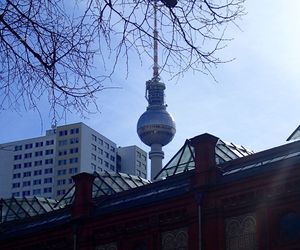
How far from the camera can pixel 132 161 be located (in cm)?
18000

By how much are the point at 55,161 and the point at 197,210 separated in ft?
439

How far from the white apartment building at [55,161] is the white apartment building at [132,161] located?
515 cm

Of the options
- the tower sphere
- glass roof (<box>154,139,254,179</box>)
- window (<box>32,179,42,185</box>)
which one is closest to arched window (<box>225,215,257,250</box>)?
glass roof (<box>154,139,254,179</box>)

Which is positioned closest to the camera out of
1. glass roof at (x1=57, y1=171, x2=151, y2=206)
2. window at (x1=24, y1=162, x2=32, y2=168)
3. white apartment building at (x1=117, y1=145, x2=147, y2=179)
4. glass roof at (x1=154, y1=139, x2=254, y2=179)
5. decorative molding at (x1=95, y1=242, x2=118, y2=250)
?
decorative molding at (x1=95, y1=242, x2=118, y2=250)

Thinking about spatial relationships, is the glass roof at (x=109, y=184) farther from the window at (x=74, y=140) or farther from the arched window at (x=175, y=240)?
the window at (x=74, y=140)

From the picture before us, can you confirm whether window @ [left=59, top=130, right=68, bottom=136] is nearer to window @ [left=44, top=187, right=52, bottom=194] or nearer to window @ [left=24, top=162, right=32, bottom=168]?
window @ [left=24, top=162, right=32, bottom=168]

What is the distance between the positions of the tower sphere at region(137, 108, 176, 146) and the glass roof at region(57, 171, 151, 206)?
11314 centimetres

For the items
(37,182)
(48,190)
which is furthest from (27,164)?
(48,190)

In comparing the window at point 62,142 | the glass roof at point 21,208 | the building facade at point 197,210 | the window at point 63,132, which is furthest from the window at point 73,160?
the building facade at point 197,210

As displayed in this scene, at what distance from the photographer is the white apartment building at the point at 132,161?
582 feet

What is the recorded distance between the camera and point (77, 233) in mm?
35938

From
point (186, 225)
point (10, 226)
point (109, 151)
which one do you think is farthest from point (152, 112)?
point (186, 225)

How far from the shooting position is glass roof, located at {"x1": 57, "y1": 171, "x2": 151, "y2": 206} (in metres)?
41.2

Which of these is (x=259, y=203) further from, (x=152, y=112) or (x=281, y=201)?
(x=152, y=112)
